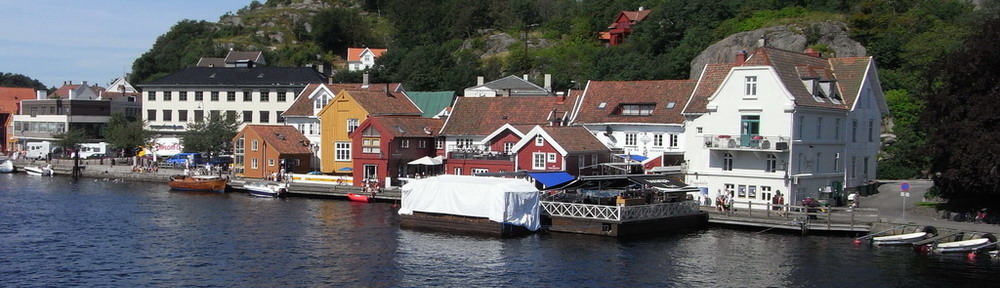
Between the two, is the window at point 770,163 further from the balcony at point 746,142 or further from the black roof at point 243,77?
the black roof at point 243,77

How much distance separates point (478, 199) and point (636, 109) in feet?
71.0

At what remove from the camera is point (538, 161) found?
59.5 meters

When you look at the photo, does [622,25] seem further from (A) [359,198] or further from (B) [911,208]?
(B) [911,208]

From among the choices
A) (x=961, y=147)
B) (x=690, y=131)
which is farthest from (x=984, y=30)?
(x=690, y=131)

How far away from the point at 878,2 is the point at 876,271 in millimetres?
59459

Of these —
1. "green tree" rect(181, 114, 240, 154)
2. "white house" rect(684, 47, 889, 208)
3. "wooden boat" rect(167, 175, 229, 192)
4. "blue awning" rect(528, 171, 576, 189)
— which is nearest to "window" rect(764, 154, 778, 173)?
"white house" rect(684, 47, 889, 208)

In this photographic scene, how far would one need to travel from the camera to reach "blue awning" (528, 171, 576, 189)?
5275cm

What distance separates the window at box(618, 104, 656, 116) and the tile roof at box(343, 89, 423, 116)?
1831cm

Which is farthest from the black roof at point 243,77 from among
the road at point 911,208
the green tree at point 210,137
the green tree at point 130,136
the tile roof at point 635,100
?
the road at point 911,208

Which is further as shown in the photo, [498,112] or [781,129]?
[498,112]

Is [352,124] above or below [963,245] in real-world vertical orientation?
above

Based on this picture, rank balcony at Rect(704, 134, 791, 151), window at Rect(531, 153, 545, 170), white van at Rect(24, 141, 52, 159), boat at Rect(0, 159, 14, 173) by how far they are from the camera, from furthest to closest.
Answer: white van at Rect(24, 141, 52, 159) → boat at Rect(0, 159, 14, 173) → window at Rect(531, 153, 545, 170) → balcony at Rect(704, 134, 791, 151)

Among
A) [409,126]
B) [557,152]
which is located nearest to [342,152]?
[409,126]

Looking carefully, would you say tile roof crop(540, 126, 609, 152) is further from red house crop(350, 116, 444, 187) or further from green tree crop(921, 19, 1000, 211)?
green tree crop(921, 19, 1000, 211)
